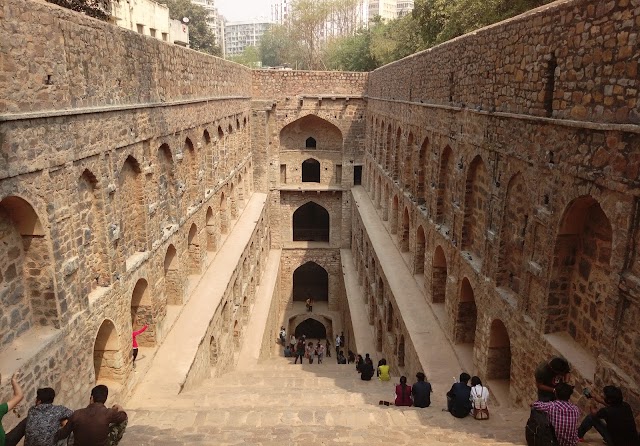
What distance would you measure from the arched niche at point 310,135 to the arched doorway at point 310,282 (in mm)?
6269

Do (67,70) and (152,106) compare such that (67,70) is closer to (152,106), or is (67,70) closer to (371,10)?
(152,106)

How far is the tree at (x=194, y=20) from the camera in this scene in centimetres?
4888

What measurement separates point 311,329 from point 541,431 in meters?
22.5

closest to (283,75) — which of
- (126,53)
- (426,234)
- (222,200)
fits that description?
(222,200)

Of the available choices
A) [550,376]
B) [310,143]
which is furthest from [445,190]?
[310,143]

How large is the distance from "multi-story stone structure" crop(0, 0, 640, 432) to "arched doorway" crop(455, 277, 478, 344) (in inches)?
1.4

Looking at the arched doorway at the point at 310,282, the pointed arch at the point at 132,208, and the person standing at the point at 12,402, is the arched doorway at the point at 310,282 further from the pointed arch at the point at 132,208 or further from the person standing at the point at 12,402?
the person standing at the point at 12,402

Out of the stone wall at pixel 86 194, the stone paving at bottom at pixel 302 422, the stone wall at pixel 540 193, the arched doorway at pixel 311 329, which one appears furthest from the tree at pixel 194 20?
the stone paving at bottom at pixel 302 422

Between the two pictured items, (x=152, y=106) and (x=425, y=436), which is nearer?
(x=425, y=436)

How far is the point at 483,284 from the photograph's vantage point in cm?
922

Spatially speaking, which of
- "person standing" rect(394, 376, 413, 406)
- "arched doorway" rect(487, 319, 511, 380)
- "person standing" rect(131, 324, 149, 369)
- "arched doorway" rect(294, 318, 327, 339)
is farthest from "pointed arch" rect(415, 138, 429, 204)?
"arched doorway" rect(294, 318, 327, 339)

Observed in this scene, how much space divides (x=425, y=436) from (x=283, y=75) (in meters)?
20.9

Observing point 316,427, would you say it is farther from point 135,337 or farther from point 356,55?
point 356,55

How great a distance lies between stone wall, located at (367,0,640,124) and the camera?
212 inches
